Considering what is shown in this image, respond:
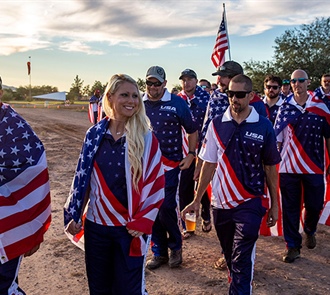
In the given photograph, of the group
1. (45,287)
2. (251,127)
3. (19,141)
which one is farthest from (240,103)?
(45,287)

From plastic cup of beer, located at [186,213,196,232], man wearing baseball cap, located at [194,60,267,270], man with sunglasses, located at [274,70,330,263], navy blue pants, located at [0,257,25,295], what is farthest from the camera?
plastic cup of beer, located at [186,213,196,232]

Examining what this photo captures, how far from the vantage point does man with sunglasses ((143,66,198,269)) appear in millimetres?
5281

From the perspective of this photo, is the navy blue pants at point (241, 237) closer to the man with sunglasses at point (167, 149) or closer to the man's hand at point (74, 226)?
the man with sunglasses at point (167, 149)

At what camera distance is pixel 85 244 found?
3.50m

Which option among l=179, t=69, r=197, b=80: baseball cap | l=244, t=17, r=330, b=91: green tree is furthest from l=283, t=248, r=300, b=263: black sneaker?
l=244, t=17, r=330, b=91: green tree

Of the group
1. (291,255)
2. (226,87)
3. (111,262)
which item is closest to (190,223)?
(291,255)

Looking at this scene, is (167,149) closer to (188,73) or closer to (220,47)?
(188,73)

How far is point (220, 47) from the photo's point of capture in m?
9.67

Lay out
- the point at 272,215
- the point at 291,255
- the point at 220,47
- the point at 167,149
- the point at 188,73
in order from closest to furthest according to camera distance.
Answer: the point at 272,215
the point at 167,149
the point at 291,255
the point at 188,73
the point at 220,47

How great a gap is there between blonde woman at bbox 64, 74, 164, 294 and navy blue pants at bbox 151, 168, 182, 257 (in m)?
1.86

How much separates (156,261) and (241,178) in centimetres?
191

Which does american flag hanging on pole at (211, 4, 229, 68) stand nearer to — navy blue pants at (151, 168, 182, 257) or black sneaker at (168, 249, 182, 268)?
navy blue pants at (151, 168, 182, 257)

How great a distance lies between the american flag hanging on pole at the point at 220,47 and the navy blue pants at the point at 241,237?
5.91 metres

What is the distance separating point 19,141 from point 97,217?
83 centimetres
